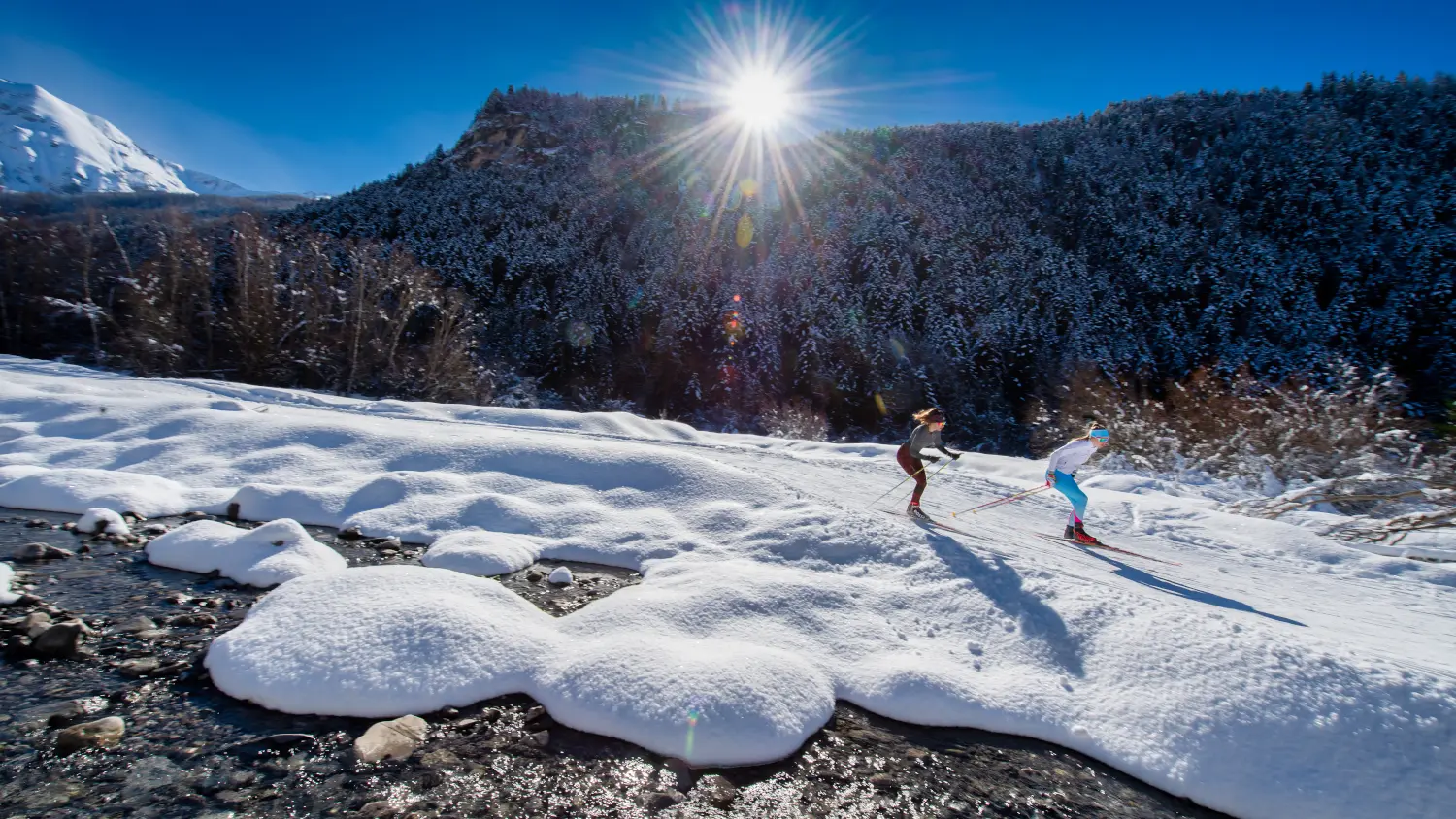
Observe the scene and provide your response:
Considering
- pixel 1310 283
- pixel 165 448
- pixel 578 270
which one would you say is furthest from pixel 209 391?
pixel 1310 283

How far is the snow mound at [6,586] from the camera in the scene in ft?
13.4

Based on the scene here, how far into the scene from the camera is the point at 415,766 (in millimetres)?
2863

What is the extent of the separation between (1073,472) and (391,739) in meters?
7.10

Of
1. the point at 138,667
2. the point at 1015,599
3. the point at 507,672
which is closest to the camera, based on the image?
the point at 138,667

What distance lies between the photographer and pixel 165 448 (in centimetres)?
796

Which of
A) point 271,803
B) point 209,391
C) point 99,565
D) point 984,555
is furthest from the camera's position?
point 209,391

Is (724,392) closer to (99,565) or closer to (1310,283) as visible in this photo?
(99,565)

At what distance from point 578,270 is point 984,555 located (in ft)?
129

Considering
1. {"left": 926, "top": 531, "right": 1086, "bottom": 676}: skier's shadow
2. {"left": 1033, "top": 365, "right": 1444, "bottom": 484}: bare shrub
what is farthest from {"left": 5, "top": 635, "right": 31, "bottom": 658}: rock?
{"left": 1033, "top": 365, "right": 1444, "bottom": 484}: bare shrub

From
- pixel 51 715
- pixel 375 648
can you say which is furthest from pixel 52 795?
pixel 375 648

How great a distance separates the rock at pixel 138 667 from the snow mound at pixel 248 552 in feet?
3.76

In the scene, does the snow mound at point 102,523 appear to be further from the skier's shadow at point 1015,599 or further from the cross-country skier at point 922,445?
the cross-country skier at point 922,445

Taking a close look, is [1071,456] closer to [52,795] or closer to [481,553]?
[481,553]

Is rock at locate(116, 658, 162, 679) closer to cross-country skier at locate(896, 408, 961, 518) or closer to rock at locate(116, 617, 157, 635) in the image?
rock at locate(116, 617, 157, 635)
